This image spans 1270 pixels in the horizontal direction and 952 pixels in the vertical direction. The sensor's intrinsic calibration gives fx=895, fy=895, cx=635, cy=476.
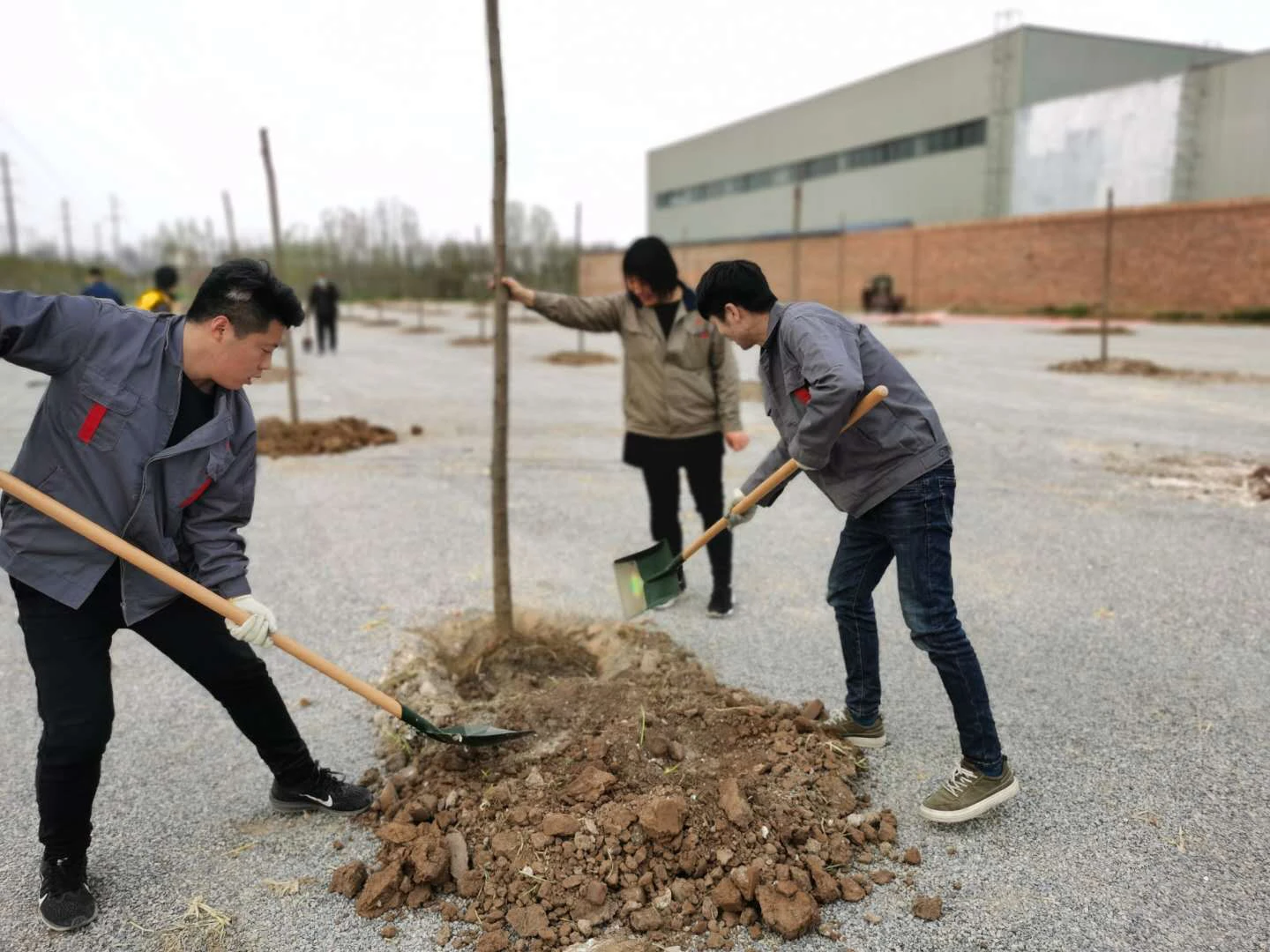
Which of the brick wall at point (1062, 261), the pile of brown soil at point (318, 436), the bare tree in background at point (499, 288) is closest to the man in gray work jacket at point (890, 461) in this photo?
the bare tree in background at point (499, 288)

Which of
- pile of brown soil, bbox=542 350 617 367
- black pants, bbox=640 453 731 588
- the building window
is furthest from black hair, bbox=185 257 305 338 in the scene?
the building window

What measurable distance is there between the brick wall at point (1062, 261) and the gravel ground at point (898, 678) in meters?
19.4

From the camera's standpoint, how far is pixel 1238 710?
3.44m

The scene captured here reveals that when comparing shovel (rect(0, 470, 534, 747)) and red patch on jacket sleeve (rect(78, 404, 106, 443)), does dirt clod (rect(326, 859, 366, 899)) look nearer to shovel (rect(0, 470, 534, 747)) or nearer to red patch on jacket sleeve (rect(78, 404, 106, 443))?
shovel (rect(0, 470, 534, 747))

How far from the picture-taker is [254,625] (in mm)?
2457

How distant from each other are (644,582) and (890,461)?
1.36 meters

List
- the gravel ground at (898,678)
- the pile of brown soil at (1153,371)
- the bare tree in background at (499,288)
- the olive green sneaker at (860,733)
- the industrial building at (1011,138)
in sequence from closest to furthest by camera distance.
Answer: the gravel ground at (898,678), the olive green sneaker at (860,733), the bare tree in background at (499,288), the pile of brown soil at (1153,371), the industrial building at (1011,138)

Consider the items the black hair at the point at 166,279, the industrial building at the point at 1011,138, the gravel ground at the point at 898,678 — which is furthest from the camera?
the industrial building at the point at 1011,138

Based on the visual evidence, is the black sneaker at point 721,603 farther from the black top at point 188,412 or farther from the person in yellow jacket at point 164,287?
the person in yellow jacket at point 164,287

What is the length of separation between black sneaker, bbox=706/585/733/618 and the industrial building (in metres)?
27.1

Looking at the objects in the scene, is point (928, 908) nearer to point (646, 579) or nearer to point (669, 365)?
point (646, 579)

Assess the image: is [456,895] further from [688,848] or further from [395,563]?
[395,563]

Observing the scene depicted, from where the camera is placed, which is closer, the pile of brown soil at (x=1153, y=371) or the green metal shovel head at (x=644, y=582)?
the green metal shovel head at (x=644, y=582)

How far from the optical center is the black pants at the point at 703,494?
4.50 meters
